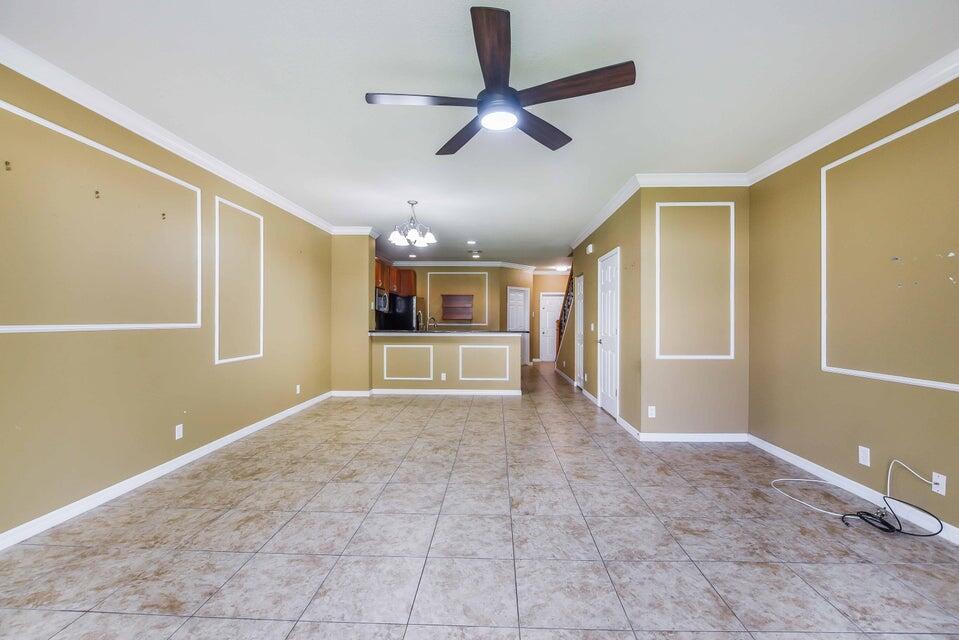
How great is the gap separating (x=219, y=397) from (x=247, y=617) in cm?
250

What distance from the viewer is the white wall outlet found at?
208 cm

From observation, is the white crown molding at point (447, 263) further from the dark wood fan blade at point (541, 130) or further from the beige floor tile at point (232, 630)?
the beige floor tile at point (232, 630)

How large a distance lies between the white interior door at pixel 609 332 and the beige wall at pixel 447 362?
1483 millimetres

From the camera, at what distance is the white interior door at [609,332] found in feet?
14.8

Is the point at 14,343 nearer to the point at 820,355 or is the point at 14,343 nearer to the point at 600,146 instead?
the point at 600,146

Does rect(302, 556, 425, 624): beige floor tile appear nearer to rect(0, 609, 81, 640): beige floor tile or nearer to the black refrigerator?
rect(0, 609, 81, 640): beige floor tile

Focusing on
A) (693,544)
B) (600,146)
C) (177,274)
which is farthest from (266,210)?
(693,544)

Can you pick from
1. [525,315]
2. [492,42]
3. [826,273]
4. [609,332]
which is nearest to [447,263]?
[525,315]

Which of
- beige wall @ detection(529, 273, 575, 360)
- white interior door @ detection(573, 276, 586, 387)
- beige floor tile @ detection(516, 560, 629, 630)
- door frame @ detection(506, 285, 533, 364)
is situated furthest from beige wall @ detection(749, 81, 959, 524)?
beige wall @ detection(529, 273, 575, 360)

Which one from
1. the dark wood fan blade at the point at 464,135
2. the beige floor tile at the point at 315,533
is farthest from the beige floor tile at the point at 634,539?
the dark wood fan blade at the point at 464,135

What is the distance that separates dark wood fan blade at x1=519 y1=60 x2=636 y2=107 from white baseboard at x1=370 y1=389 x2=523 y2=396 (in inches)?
189

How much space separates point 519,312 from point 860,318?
24.9ft

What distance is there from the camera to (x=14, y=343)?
1.99 metres

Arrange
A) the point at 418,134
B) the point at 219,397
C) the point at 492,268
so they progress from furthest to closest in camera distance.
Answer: the point at 492,268 < the point at 219,397 < the point at 418,134
